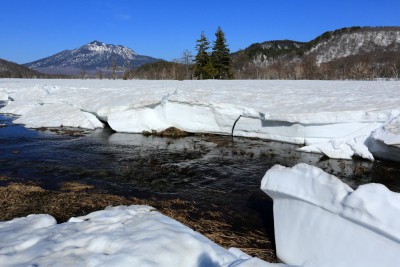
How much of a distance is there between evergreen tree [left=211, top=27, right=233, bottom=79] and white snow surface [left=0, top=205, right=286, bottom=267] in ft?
129

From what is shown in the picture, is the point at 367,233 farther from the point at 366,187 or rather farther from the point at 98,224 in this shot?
the point at 98,224

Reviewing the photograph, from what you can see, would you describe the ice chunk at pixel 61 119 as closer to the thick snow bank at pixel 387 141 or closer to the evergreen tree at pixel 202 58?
the thick snow bank at pixel 387 141

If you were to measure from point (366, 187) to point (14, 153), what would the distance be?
31.5ft

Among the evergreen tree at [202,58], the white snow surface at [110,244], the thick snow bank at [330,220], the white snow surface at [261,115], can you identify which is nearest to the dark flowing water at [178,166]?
the white snow surface at [261,115]

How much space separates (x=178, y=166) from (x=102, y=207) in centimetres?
342

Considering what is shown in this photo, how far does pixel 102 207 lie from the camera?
18.0 feet

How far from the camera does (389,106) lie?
964 cm

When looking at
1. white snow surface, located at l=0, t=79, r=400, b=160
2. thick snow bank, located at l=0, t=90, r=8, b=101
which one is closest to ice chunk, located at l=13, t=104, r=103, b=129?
white snow surface, located at l=0, t=79, r=400, b=160

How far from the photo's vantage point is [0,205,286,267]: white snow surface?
3.35 m

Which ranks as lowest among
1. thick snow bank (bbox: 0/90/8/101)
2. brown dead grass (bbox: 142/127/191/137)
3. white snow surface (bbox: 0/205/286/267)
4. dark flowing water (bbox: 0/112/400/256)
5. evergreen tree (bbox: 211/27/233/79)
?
dark flowing water (bbox: 0/112/400/256)

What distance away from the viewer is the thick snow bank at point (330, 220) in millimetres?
2855

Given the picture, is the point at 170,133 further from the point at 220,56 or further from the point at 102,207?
the point at 220,56

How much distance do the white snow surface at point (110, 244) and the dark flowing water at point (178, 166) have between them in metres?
1.64

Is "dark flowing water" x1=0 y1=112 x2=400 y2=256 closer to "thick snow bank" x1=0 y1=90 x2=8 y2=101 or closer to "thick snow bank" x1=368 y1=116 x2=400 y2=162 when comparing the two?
"thick snow bank" x1=368 y1=116 x2=400 y2=162
